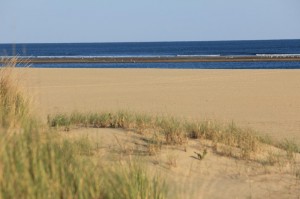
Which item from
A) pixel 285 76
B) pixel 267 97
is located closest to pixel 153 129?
pixel 267 97

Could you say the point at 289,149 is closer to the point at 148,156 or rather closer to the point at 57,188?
the point at 148,156

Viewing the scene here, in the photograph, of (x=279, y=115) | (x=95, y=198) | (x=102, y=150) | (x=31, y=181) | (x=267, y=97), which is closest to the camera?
(x=31, y=181)

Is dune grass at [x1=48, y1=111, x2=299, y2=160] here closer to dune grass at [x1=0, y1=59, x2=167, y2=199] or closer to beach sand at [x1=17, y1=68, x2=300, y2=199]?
beach sand at [x1=17, y1=68, x2=300, y2=199]

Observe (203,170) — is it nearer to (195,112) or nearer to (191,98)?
(195,112)

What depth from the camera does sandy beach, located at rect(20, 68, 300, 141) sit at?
14.3 meters

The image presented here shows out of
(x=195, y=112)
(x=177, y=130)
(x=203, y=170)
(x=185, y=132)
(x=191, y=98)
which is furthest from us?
(x=191, y=98)

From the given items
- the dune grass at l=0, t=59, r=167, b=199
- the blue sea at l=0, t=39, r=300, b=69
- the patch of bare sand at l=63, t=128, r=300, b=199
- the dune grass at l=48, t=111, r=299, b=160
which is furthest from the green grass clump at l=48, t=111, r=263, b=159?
the dune grass at l=0, t=59, r=167, b=199

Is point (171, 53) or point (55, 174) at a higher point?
point (171, 53)

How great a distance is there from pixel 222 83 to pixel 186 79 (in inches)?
126

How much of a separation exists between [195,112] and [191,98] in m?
3.82

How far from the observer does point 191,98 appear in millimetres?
19188

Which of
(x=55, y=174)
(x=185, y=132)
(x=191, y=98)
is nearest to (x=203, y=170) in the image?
(x=185, y=132)

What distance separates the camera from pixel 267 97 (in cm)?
1967

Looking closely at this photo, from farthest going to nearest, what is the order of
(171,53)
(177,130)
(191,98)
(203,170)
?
(171,53)
(191,98)
(177,130)
(203,170)
